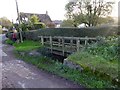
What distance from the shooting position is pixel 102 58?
1009cm

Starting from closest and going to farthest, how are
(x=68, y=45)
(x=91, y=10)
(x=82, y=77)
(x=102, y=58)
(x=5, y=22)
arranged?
(x=82, y=77), (x=102, y=58), (x=68, y=45), (x=91, y=10), (x=5, y=22)

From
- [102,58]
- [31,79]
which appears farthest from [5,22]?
[102,58]

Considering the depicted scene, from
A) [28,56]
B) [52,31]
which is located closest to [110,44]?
[28,56]

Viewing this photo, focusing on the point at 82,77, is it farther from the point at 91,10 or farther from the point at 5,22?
the point at 5,22

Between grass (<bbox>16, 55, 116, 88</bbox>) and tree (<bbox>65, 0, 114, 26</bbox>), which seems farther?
tree (<bbox>65, 0, 114, 26</bbox>)

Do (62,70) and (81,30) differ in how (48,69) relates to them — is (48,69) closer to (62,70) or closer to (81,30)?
(62,70)

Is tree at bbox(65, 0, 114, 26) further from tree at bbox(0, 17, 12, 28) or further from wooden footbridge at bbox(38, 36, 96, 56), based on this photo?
tree at bbox(0, 17, 12, 28)

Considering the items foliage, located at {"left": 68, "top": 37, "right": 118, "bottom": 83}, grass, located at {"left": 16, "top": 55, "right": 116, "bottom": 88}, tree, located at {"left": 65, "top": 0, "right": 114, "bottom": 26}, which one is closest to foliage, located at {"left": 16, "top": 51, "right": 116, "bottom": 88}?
grass, located at {"left": 16, "top": 55, "right": 116, "bottom": 88}

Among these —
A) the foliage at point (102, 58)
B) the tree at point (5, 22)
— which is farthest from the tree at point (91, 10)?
the tree at point (5, 22)

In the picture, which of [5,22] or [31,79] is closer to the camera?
[31,79]

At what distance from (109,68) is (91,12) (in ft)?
76.6

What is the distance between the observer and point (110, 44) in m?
11.4

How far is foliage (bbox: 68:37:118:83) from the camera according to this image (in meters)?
8.36

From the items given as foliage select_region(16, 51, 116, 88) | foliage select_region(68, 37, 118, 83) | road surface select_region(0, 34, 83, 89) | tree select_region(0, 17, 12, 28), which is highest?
tree select_region(0, 17, 12, 28)
